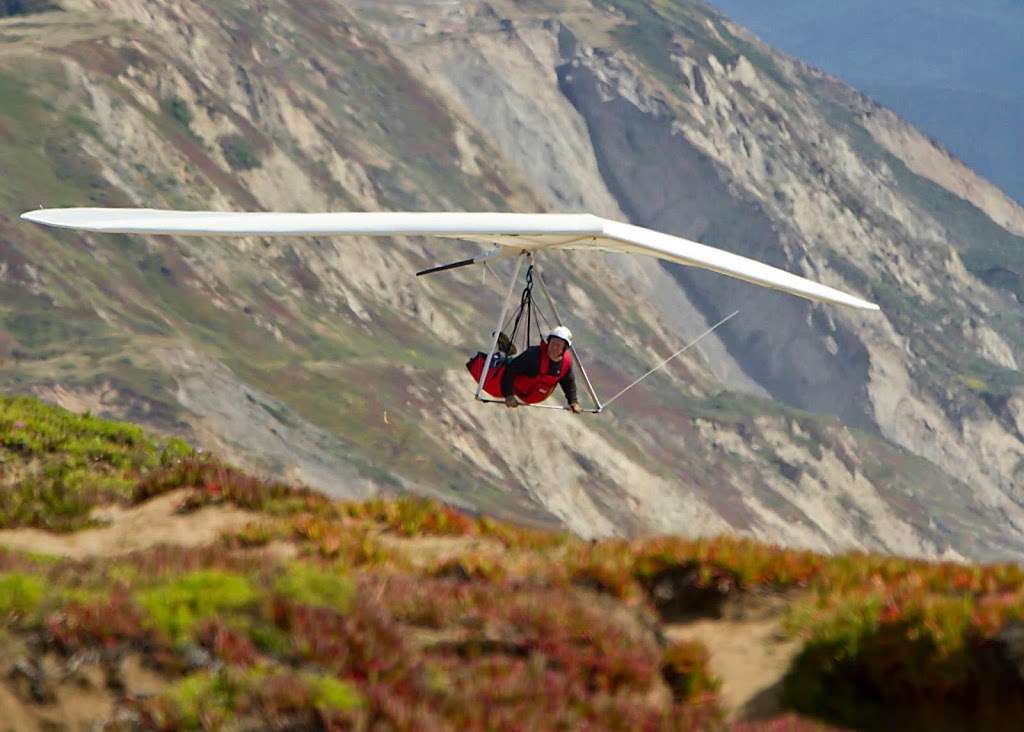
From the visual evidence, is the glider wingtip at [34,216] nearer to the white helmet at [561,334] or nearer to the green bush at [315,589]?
the white helmet at [561,334]

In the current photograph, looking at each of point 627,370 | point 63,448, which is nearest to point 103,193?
point 627,370

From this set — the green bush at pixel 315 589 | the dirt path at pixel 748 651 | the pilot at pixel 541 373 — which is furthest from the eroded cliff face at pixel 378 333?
the green bush at pixel 315 589

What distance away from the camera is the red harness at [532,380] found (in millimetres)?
21500

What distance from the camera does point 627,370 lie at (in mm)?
153750

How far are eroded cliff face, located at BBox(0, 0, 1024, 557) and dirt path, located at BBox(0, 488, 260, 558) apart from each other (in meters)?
63.1

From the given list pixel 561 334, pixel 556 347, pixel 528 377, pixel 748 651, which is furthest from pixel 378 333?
pixel 748 651

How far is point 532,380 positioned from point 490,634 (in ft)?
37.9

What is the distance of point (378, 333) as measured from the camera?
126812 mm

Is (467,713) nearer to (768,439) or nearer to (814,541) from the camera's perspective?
(814,541)

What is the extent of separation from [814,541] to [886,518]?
54.2 ft

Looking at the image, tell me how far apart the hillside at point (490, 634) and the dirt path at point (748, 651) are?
21 millimetres

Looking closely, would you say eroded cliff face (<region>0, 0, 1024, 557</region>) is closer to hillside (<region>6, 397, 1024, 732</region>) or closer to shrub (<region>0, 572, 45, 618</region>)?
hillside (<region>6, 397, 1024, 732</region>)

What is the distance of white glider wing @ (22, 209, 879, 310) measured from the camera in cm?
2112

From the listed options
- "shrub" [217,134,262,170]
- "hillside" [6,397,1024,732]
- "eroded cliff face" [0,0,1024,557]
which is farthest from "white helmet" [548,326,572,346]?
"shrub" [217,134,262,170]
